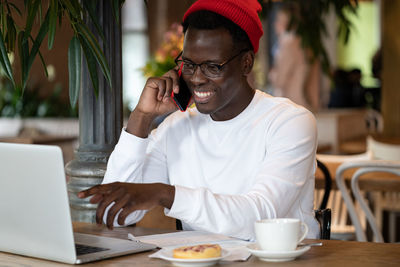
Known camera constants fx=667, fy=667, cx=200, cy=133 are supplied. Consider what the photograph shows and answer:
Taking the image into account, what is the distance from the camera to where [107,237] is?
1656 mm

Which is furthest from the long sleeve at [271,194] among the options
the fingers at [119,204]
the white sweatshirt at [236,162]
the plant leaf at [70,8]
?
the plant leaf at [70,8]

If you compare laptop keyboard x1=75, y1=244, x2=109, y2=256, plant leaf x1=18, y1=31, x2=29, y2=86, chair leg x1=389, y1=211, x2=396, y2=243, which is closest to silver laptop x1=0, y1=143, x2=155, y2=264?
laptop keyboard x1=75, y1=244, x2=109, y2=256

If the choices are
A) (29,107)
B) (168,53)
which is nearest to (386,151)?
(168,53)

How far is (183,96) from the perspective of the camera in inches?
80.6

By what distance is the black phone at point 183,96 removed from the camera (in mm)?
2038

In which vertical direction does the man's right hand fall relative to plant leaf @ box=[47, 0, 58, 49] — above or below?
below

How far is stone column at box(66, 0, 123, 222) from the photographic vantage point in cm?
221

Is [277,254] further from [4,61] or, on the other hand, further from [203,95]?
[4,61]

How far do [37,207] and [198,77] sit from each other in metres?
0.71

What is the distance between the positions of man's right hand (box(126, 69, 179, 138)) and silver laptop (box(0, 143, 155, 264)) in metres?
0.57

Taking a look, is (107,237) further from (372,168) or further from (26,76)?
(372,168)

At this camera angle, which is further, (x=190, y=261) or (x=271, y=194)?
(x=271, y=194)

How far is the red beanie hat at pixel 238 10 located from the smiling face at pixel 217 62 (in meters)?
0.05

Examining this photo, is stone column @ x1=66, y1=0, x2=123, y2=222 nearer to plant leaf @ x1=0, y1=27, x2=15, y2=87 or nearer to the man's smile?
the man's smile
